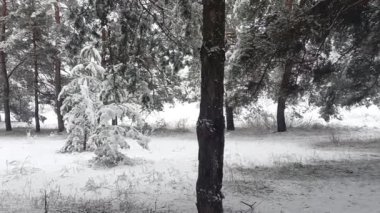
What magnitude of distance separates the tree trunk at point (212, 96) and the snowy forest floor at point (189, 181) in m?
1.84

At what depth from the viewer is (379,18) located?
8.98 meters

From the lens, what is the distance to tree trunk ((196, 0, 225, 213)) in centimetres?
527

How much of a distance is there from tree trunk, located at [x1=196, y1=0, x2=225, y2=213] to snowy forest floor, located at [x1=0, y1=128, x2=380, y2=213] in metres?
1.84

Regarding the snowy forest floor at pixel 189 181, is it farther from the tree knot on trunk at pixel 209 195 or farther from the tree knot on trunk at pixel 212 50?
the tree knot on trunk at pixel 212 50

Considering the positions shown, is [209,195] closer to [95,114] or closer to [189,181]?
[189,181]

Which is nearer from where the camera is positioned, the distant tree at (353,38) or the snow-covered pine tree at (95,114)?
the distant tree at (353,38)

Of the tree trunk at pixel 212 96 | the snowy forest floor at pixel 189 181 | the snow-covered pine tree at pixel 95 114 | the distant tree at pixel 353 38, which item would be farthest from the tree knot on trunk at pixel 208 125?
the snow-covered pine tree at pixel 95 114

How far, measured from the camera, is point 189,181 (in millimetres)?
9234

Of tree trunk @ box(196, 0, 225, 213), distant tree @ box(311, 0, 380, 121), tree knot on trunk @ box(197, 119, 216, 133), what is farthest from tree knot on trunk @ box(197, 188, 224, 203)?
distant tree @ box(311, 0, 380, 121)

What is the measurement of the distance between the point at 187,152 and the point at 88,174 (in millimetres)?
4946

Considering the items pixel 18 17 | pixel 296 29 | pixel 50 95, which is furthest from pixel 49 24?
pixel 296 29

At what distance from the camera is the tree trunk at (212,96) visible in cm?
527

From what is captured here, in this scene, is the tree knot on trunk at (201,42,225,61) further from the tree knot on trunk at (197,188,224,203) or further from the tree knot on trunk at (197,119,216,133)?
the tree knot on trunk at (197,188,224,203)

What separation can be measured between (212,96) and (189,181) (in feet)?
14.3
